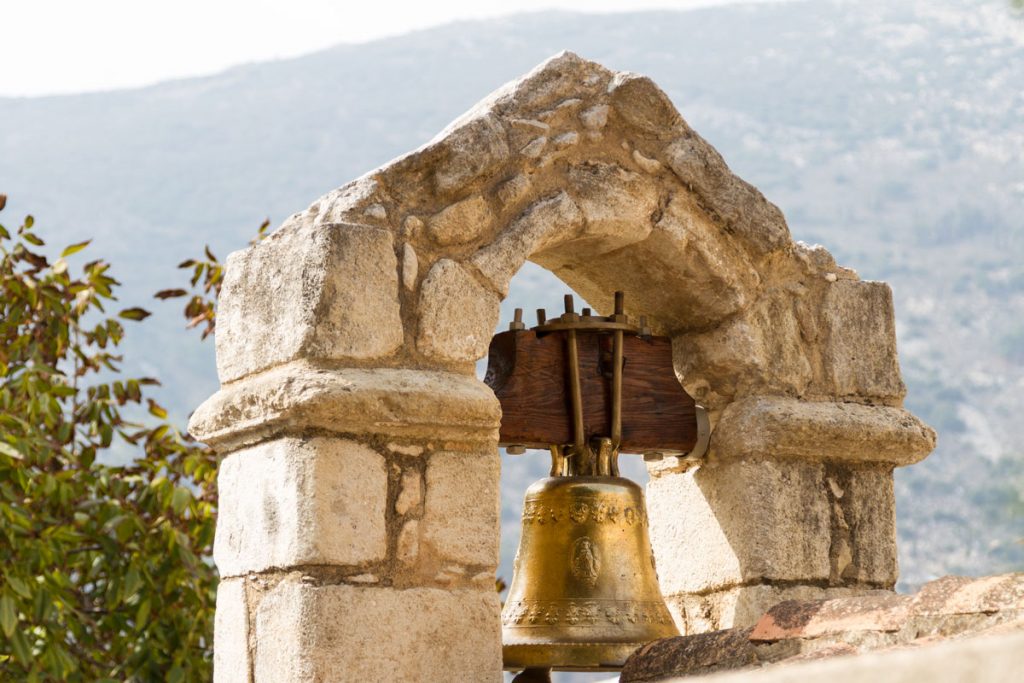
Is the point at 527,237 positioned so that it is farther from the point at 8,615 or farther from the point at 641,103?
the point at 8,615

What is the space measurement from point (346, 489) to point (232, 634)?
44cm

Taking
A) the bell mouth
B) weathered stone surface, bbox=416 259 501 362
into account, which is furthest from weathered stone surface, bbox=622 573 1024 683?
weathered stone surface, bbox=416 259 501 362

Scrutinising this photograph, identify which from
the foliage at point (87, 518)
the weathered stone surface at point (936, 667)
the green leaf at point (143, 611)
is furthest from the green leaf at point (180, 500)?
the weathered stone surface at point (936, 667)

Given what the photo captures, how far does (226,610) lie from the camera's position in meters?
3.18

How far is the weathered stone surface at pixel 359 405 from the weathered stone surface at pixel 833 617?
2.29 feet

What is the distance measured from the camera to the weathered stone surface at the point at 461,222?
3.26 metres

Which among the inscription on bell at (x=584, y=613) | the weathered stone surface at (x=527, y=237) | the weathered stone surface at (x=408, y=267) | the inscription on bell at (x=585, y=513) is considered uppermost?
the weathered stone surface at (x=527, y=237)

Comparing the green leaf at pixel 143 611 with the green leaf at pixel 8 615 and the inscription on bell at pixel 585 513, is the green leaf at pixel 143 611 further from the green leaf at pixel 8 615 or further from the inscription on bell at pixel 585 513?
the inscription on bell at pixel 585 513

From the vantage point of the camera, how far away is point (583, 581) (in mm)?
3461

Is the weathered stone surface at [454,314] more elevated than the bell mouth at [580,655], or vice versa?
the weathered stone surface at [454,314]

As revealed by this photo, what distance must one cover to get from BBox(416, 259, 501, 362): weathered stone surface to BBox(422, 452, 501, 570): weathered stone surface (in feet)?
0.75

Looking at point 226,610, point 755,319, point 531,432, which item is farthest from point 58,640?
point 755,319

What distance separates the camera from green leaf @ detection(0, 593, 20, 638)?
160 inches

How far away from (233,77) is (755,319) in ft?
254
